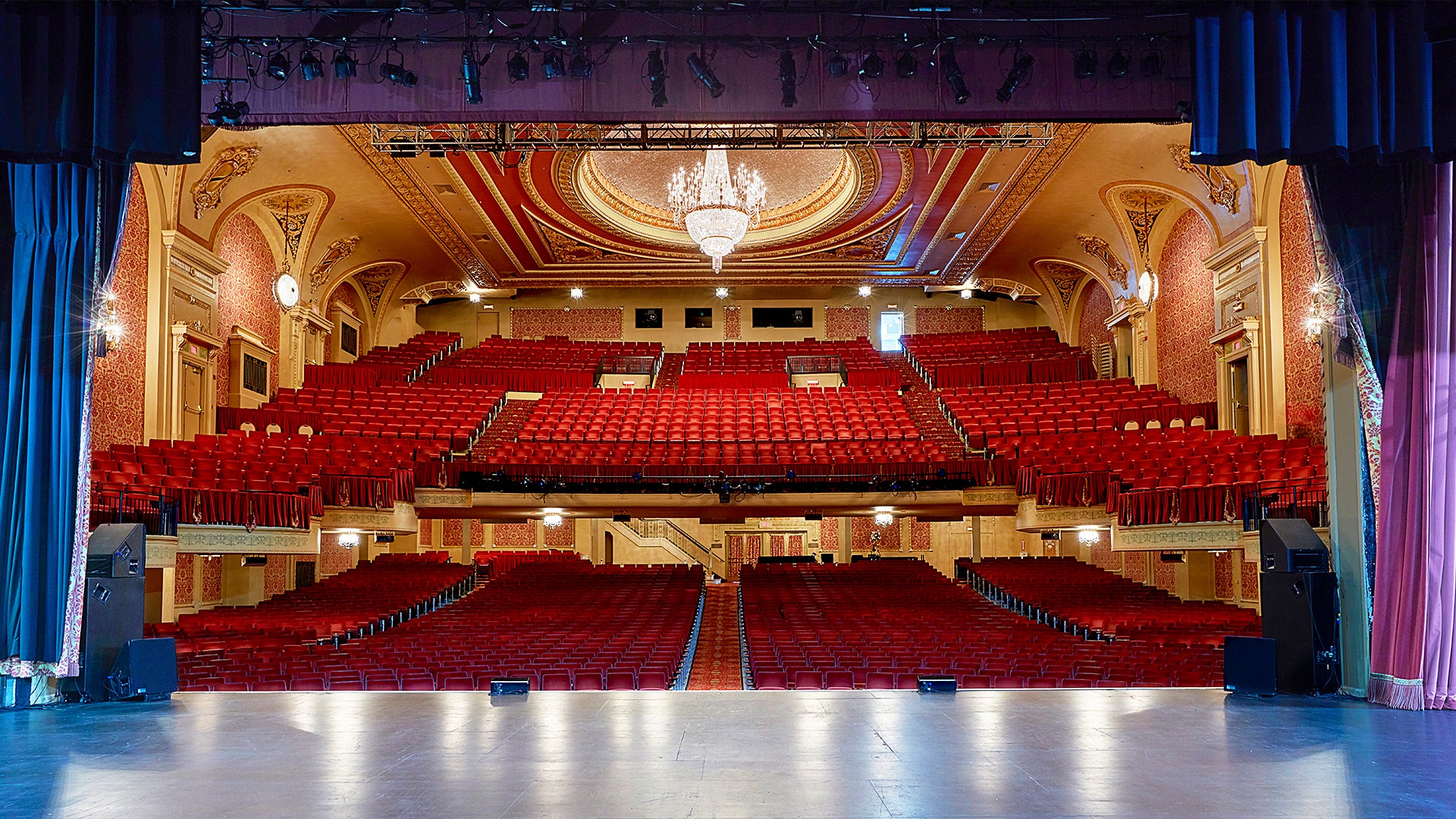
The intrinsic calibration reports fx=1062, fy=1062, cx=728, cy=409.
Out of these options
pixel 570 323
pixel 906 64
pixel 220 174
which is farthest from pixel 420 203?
pixel 906 64

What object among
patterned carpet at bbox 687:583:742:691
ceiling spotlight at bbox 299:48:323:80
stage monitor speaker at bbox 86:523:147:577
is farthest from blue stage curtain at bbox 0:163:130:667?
patterned carpet at bbox 687:583:742:691

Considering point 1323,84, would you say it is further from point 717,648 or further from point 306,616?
point 306,616

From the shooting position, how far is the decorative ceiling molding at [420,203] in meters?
14.0

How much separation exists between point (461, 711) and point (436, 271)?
1682 centimetres

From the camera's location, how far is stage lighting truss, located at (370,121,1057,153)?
9477 mm

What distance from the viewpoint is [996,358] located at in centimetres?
2180

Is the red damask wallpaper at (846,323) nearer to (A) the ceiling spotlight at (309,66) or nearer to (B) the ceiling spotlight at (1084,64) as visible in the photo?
(B) the ceiling spotlight at (1084,64)

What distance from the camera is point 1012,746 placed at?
15.9ft

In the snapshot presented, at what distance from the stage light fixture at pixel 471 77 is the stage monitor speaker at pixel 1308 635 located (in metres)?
5.62

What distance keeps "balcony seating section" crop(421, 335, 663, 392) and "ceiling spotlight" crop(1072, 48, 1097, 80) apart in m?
16.2

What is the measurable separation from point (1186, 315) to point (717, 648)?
9.67 m

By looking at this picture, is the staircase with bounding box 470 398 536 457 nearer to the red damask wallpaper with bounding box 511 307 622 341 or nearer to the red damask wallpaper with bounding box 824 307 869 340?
the red damask wallpaper with bounding box 511 307 622 341

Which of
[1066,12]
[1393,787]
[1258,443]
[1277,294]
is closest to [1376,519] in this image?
[1393,787]

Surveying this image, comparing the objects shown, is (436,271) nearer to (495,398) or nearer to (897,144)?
(495,398)
